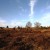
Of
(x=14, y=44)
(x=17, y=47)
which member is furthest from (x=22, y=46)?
(x=14, y=44)

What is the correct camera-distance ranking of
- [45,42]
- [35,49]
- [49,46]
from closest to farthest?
1. [35,49]
2. [49,46]
3. [45,42]

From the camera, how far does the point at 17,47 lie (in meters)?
12.7

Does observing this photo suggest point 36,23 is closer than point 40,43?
→ No

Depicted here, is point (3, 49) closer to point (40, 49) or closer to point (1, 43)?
point (1, 43)

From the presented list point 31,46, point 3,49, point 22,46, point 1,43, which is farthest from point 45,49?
point 1,43

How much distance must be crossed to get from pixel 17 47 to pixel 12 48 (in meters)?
0.58

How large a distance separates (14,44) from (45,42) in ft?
12.4

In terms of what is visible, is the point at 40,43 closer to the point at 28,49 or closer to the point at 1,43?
the point at 28,49

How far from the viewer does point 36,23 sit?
7162 centimetres

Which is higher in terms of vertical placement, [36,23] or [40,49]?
[36,23]

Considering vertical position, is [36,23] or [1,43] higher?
[36,23]

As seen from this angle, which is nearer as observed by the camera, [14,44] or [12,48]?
[12,48]

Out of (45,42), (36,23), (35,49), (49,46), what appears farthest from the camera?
(36,23)

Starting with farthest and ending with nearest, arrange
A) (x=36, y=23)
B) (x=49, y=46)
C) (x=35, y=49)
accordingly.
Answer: (x=36, y=23), (x=49, y=46), (x=35, y=49)
